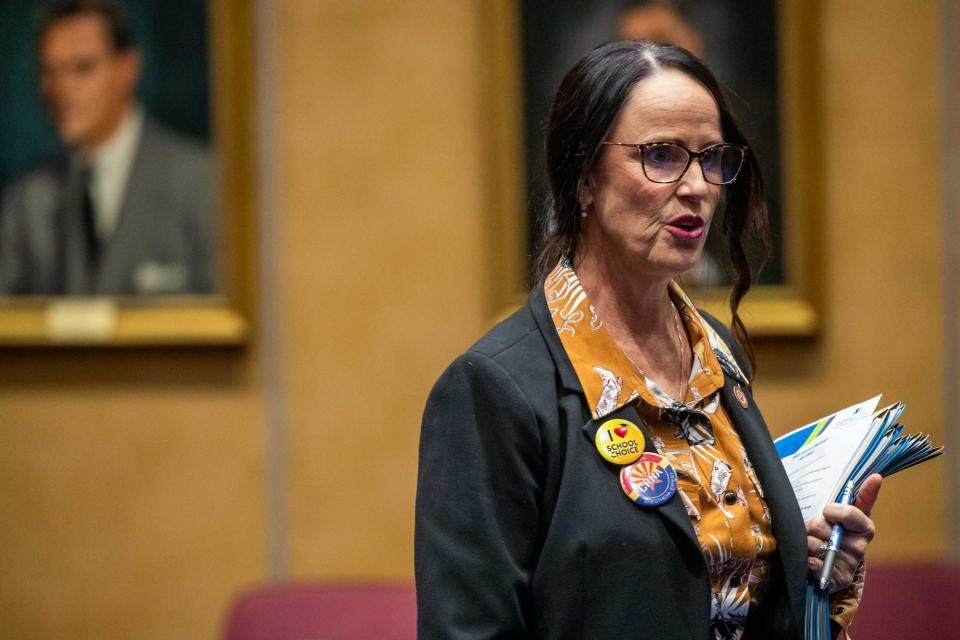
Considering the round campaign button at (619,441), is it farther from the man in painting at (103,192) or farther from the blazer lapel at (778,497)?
the man in painting at (103,192)

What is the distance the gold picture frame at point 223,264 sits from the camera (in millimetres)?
4102

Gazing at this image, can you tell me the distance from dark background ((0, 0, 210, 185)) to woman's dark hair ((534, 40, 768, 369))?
2.47m

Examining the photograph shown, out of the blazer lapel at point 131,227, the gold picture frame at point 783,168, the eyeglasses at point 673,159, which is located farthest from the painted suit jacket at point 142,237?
the eyeglasses at point 673,159

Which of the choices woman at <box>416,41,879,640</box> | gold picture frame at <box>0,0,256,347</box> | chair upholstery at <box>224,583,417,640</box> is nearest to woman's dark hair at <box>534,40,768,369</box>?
woman at <box>416,41,879,640</box>

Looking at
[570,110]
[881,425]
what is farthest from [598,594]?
[570,110]

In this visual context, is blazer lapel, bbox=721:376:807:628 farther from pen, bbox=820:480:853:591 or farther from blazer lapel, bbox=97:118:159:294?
blazer lapel, bbox=97:118:159:294

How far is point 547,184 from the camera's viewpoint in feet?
6.35

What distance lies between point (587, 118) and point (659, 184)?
0.49ft

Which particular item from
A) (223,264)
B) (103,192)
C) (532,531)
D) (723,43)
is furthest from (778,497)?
(103,192)

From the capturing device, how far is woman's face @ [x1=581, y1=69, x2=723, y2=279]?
5.83ft

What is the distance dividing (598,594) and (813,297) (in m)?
2.59

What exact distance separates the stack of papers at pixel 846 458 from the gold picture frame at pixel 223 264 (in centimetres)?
253

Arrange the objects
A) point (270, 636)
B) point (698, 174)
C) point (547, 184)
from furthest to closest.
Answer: point (270, 636)
point (547, 184)
point (698, 174)

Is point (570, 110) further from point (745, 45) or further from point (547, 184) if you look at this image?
point (745, 45)
